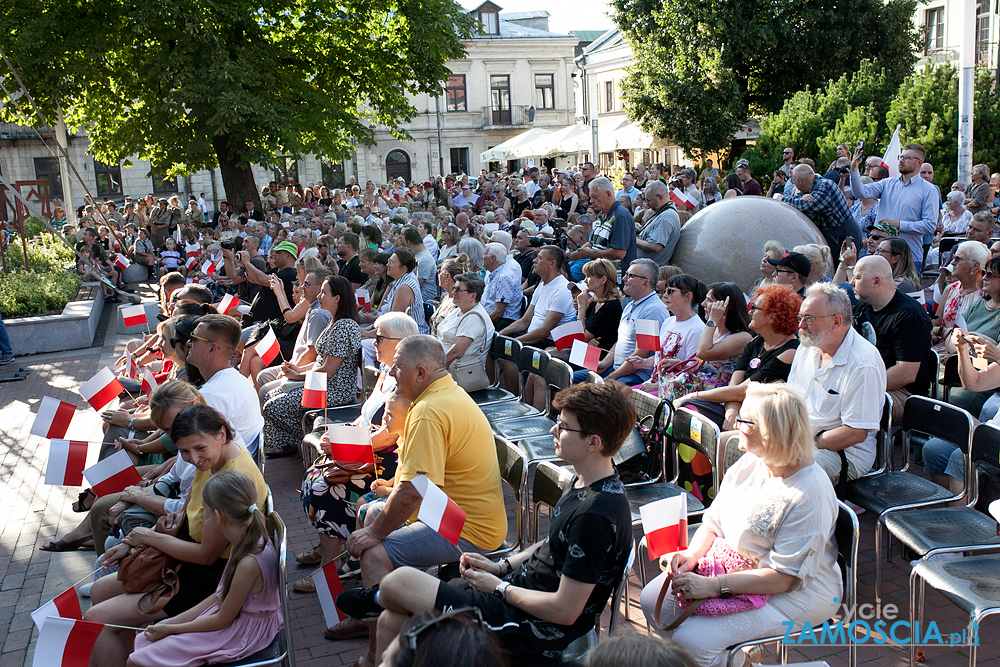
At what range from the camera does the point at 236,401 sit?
504 cm

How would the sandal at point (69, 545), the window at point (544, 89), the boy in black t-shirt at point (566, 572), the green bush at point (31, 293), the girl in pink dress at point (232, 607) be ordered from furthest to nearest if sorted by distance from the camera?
1. the window at point (544, 89)
2. the green bush at point (31, 293)
3. the sandal at point (69, 545)
4. the girl in pink dress at point (232, 607)
5. the boy in black t-shirt at point (566, 572)

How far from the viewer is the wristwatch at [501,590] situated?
10.3 ft

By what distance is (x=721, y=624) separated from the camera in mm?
3174

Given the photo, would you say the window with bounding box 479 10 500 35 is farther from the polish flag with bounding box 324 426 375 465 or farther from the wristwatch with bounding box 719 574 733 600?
the wristwatch with bounding box 719 574 733 600

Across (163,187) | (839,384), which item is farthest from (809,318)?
(163,187)

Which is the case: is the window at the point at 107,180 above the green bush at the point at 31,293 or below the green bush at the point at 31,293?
above

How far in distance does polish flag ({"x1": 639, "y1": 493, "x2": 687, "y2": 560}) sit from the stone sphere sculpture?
486 cm

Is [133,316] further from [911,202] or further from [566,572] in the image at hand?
[911,202]

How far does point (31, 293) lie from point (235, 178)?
873 cm

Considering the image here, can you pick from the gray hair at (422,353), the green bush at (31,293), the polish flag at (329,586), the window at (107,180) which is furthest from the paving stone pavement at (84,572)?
the window at (107,180)

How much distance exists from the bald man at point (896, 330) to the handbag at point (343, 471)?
3.03 metres

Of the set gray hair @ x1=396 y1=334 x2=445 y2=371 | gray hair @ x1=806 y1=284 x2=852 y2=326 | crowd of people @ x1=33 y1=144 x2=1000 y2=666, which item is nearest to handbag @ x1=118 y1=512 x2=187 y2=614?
crowd of people @ x1=33 y1=144 x2=1000 y2=666

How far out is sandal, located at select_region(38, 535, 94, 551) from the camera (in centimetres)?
572

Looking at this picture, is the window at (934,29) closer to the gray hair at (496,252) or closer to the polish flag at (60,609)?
the gray hair at (496,252)
